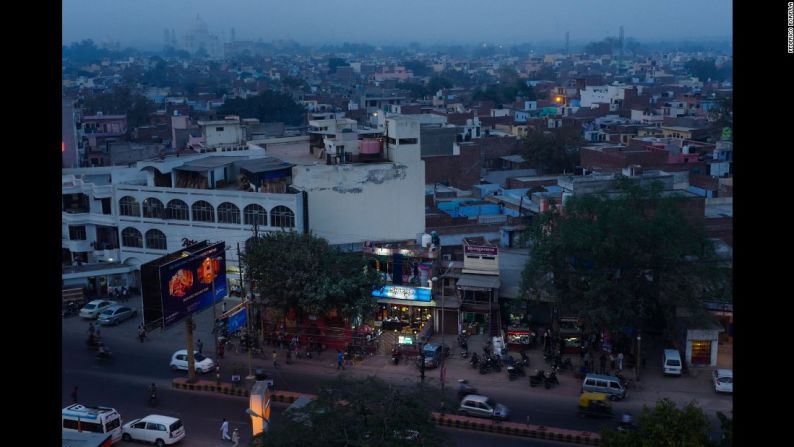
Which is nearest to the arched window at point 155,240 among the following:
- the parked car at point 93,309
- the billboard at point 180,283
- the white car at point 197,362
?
the parked car at point 93,309

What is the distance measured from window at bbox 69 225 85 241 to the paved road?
2.94m

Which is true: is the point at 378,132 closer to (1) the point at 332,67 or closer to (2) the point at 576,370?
(2) the point at 576,370

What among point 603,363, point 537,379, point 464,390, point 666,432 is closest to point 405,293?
point 464,390

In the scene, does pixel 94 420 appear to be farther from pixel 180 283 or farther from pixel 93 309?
pixel 93 309

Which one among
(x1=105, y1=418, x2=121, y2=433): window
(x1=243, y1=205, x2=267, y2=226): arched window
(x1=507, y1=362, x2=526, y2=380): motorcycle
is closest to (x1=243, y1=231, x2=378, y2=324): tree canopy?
(x1=243, y1=205, x2=267, y2=226): arched window

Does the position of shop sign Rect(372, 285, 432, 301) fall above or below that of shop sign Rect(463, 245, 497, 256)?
below

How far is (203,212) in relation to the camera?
42.9ft

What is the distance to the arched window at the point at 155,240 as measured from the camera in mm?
13523

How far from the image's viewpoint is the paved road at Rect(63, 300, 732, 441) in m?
8.86

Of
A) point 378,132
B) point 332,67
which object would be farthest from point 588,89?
point 332,67

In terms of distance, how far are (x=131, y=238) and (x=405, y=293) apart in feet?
17.8

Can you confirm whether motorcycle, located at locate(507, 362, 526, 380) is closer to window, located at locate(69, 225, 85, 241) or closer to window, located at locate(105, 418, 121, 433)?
window, located at locate(105, 418, 121, 433)

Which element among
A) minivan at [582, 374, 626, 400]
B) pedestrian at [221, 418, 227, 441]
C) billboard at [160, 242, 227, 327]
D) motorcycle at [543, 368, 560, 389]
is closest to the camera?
pedestrian at [221, 418, 227, 441]

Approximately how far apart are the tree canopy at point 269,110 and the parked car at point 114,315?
26.4m
